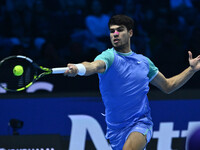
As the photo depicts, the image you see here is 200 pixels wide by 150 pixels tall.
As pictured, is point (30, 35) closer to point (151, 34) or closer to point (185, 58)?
point (151, 34)

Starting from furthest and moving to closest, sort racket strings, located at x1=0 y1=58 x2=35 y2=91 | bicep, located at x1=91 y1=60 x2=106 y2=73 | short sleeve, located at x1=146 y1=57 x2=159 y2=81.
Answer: short sleeve, located at x1=146 y1=57 x2=159 y2=81 → bicep, located at x1=91 y1=60 x2=106 y2=73 → racket strings, located at x1=0 y1=58 x2=35 y2=91

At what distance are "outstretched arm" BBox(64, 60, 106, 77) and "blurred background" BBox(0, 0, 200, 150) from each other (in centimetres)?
291

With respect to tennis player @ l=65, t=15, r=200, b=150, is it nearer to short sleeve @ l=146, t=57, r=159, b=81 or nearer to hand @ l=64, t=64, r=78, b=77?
short sleeve @ l=146, t=57, r=159, b=81

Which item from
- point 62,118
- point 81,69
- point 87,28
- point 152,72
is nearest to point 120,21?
point 152,72

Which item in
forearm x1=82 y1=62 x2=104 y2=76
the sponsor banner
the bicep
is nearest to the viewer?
forearm x1=82 y1=62 x2=104 y2=76

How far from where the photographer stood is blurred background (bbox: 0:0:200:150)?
7336mm

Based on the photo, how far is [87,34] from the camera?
899 cm

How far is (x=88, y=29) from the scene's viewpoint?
9125mm

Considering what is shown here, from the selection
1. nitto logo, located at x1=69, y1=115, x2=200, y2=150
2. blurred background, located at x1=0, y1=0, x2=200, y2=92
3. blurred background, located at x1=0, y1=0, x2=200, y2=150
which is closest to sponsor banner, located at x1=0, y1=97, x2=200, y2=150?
nitto logo, located at x1=69, y1=115, x2=200, y2=150

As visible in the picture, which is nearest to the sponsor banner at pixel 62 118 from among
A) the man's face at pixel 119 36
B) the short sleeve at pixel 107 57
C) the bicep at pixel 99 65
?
the man's face at pixel 119 36

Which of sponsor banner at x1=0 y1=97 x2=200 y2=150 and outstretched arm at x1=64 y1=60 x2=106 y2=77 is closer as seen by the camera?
outstretched arm at x1=64 y1=60 x2=106 y2=77

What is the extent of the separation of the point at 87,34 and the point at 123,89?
4.48 m

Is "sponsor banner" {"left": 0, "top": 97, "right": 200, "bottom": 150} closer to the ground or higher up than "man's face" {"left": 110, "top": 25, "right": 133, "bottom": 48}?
closer to the ground

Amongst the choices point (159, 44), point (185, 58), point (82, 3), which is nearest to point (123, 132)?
point (185, 58)
